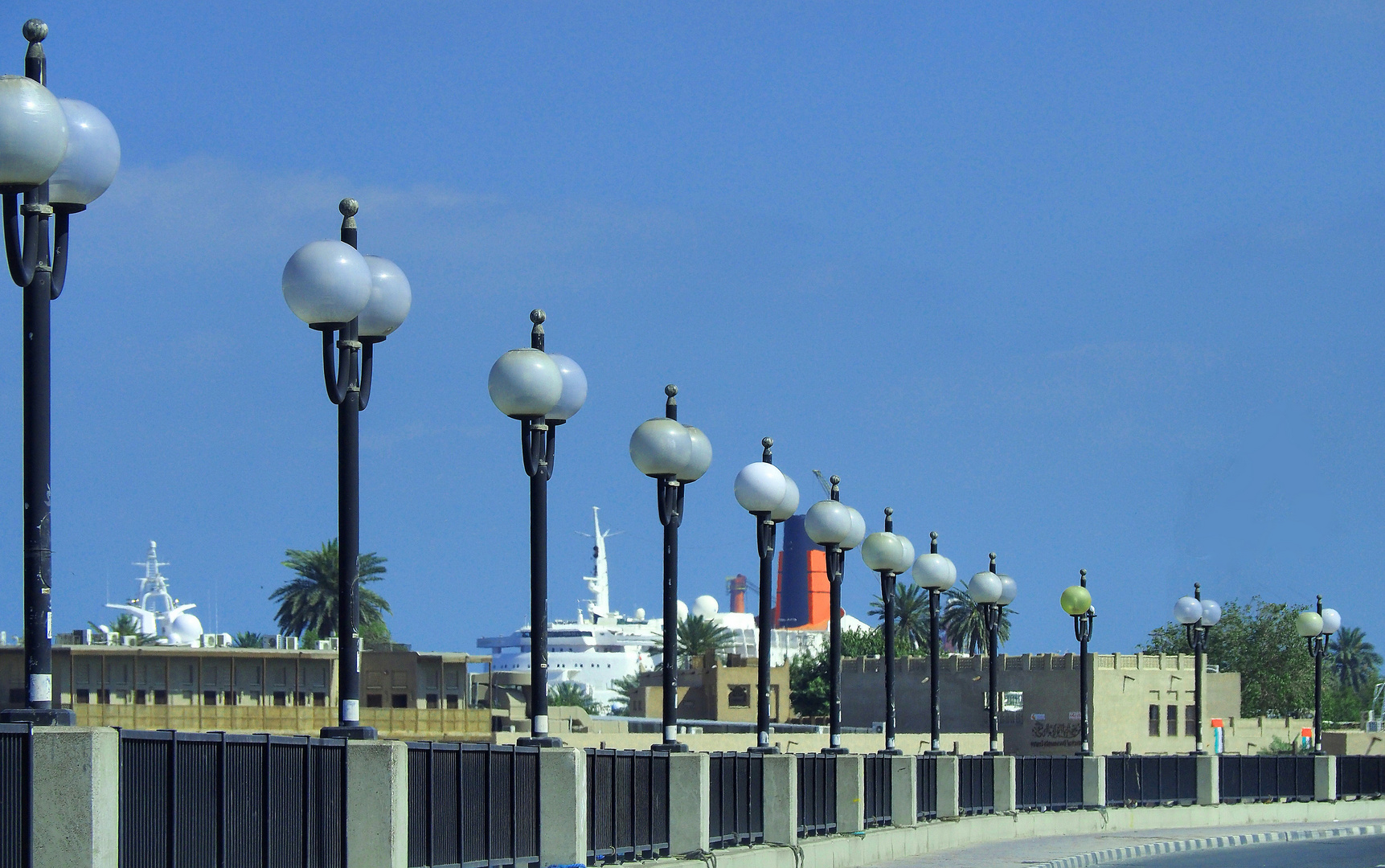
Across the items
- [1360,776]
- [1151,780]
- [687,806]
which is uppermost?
[687,806]

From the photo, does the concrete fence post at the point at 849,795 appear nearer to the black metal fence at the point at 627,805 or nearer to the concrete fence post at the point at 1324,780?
the black metal fence at the point at 627,805

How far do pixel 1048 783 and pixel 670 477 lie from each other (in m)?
18.1

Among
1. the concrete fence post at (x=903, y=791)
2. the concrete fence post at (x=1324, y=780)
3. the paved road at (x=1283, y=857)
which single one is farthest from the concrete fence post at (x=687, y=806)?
the concrete fence post at (x=1324, y=780)

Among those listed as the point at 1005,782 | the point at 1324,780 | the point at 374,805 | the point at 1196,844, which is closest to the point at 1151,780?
the point at 1196,844

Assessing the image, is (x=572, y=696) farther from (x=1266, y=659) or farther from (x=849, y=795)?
(x=849, y=795)

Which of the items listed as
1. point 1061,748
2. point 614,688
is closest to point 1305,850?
point 1061,748

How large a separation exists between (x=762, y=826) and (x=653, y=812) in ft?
11.9

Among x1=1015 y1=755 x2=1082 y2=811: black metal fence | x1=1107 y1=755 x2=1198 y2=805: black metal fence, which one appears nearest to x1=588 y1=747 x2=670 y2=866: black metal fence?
x1=1015 y1=755 x2=1082 y2=811: black metal fence

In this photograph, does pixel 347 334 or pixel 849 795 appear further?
pixel 849 795

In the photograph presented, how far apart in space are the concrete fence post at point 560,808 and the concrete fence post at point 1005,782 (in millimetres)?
18600

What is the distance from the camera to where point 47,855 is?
8938mm

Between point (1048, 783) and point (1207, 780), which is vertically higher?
point (1048, 783)

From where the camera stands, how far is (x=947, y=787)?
99.2ft

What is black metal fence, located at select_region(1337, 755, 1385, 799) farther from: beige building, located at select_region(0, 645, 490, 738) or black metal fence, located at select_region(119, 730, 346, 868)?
black metal fence, located at select_region(119, 730, 346, 868)
